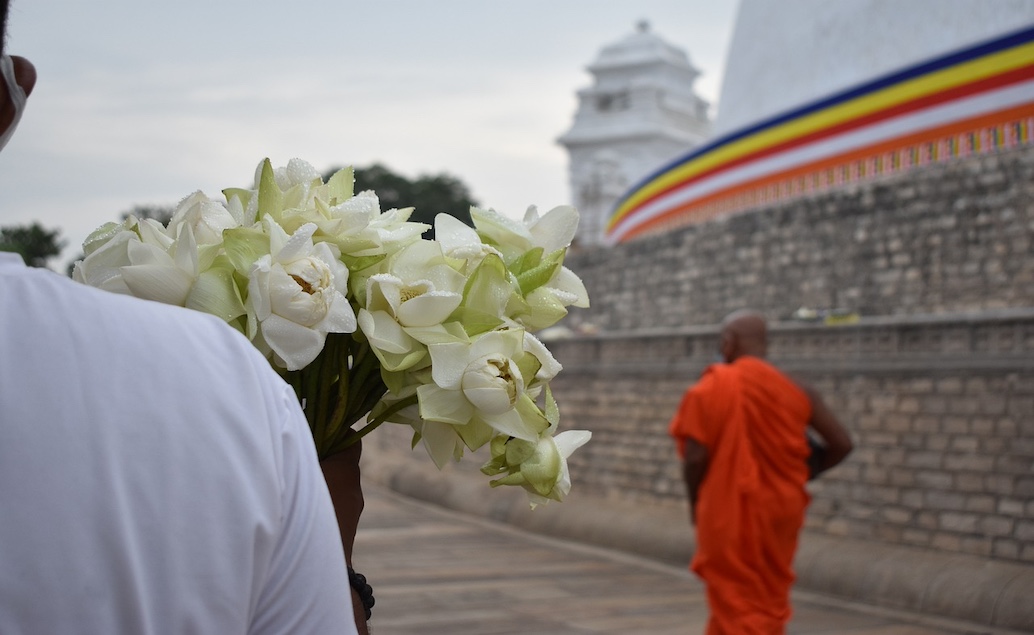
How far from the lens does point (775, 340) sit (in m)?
8.52

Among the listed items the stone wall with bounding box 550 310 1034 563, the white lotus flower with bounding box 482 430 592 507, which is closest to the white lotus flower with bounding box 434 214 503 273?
the white lotus flower with bounding box 482 430 592 507

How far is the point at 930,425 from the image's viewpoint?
283 inches

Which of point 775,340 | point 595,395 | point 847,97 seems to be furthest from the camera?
point 595,395

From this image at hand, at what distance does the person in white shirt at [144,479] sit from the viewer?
3.01ft

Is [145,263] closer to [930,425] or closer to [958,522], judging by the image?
[958,522]

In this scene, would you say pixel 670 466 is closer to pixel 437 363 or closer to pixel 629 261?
pixel 629 261

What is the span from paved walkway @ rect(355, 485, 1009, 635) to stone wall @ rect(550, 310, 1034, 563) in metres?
0.64

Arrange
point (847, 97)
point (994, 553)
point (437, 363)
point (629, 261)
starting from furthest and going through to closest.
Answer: point (629, 261) < point (847, 97) < point (994, 553) < point (437, 363)

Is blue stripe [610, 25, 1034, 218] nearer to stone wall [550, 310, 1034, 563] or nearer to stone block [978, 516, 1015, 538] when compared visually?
stone wall [550, 310, 1034, 563]

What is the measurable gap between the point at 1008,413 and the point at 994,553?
785 mm

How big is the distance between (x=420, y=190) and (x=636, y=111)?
1539 cm

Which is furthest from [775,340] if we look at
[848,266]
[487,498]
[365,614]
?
[365,614]

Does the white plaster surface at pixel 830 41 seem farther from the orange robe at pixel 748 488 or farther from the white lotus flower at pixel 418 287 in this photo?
the white lotus flower at pixel 418 287

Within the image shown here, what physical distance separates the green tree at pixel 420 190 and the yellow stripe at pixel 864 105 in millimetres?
27093
